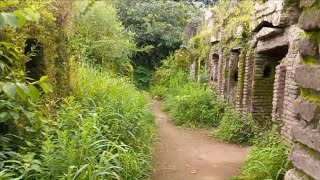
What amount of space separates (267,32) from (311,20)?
528 cm

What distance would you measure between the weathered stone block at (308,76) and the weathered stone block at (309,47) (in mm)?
81

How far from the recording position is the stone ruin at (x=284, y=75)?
1.89 meters

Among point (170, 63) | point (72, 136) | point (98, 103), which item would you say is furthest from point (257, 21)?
point (170, 63)

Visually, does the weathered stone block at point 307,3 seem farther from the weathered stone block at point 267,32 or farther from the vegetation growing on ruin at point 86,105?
the weathered stone block at point 267,32

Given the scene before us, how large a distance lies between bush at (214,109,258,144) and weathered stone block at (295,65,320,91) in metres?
5.89

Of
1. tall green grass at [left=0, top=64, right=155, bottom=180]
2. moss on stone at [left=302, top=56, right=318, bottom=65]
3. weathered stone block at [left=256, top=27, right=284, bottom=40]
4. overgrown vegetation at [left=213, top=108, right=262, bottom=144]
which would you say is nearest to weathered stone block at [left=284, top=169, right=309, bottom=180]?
moss on stone at [left=302, top=56, right=318, bottom=65]

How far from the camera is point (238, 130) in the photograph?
819 centimetres

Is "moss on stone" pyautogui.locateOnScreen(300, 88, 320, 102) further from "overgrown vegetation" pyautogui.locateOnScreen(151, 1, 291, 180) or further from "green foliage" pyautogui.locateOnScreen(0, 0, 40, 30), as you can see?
"overgrown vegetation" pyautogui.locateOnScreen(151, 1, 291, 180)

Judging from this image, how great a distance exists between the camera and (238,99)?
347 inches

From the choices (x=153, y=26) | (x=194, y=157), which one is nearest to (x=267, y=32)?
(x=194, y=157)

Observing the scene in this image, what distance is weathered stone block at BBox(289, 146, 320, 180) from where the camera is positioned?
1.80m

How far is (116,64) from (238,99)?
569 centimetres

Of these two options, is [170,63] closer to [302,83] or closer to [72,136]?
[72,136]

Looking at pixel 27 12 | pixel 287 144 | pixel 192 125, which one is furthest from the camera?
pixel 192 125
